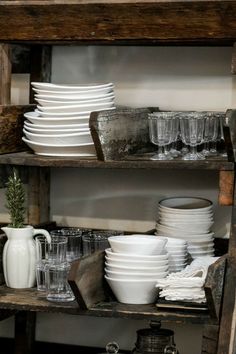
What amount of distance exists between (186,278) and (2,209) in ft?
3.50

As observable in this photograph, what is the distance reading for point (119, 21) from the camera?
2.83m

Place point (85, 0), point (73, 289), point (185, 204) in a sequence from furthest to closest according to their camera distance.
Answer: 1. point (185, 204)
2. point (85, 0)
3. point (73, 289)

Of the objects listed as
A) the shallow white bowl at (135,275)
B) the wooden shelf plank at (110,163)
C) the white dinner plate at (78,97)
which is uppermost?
the white dinner plate at (78,97)

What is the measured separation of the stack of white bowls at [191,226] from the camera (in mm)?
2973

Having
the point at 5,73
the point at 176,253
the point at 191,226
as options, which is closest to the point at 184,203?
the point at 191,226

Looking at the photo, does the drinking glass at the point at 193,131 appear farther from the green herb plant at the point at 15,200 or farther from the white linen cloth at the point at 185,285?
the green herb plant at the point at 15,200

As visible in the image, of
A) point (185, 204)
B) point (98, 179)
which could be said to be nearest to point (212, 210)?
point (185, 204)

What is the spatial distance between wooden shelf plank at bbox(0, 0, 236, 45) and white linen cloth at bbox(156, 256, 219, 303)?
27.7 inches

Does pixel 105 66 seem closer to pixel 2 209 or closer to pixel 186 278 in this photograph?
pixel 2 209

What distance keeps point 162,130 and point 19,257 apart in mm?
604

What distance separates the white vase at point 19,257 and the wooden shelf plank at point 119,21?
622mm

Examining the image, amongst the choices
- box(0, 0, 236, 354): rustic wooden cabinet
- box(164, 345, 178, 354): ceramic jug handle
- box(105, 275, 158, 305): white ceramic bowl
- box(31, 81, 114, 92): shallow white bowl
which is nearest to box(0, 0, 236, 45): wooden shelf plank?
box(0, 0, 236, 354): rustic wooden cabinet

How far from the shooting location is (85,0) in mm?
2848

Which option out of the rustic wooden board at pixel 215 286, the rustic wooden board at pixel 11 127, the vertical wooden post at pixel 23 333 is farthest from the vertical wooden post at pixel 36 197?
the rustic wooden board at pixel 215 286
